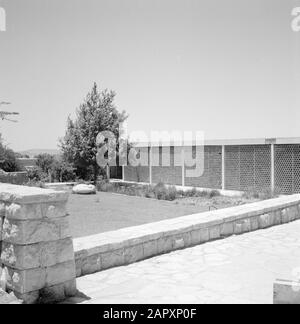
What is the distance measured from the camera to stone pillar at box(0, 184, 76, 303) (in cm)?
359

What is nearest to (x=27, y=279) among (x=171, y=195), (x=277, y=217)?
(x=277, y=217)

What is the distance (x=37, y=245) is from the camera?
12.0ft

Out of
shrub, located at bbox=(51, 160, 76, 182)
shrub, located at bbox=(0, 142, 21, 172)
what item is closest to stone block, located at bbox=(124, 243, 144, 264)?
shrub, located at bbox=(51, 160, 76, 182)

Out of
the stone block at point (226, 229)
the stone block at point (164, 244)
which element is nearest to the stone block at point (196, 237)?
the stone block at point (164, 244)

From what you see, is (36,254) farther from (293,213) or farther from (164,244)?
(293,213)

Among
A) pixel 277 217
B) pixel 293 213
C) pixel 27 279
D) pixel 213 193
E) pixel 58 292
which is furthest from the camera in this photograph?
pixel 213 193

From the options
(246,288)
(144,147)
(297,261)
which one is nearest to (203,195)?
(144,147)

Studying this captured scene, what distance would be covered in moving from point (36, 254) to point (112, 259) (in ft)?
4.47

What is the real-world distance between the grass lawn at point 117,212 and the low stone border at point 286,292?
18.2 ft

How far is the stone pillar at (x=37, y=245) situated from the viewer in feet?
11.8

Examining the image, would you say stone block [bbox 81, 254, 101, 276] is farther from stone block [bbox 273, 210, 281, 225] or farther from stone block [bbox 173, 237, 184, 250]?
stone block [bbox 273, 210, 281, 225]

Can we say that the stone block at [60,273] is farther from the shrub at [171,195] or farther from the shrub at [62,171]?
the shrub at [62,171]

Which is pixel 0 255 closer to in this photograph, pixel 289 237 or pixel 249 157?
pixel 289 237
